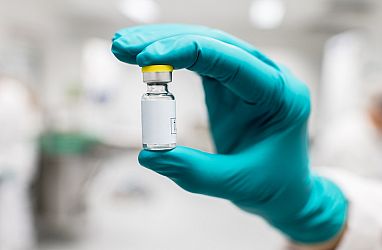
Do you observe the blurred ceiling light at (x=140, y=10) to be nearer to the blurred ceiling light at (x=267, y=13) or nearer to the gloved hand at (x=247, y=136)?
the blurred ceiling light at (x=267, y=13)

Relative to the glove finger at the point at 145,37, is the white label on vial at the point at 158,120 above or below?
below

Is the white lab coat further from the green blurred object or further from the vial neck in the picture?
the green blurred object

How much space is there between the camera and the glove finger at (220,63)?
57 centimetres

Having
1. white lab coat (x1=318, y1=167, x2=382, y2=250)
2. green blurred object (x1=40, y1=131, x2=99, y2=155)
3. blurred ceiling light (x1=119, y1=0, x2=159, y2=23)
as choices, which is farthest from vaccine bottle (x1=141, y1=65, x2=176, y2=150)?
blurred ceiling light (x1=119, y1=0, x2=159, y2=23)

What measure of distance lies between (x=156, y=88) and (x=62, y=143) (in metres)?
2.48

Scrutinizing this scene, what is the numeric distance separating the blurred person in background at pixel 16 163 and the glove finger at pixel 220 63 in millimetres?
1821

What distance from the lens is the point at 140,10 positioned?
18.9 ft

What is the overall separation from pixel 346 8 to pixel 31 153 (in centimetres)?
443

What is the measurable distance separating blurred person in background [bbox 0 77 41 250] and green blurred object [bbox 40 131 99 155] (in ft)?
0.60

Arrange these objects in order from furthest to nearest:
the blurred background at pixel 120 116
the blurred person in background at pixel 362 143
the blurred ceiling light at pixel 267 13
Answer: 1. the blurred ceiling light at pixel 267 13
2. the blurred background at pixel 120 116
3. the blurred person in background at pixel 362 143

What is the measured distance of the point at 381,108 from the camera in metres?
2.07

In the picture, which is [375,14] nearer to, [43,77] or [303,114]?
[43,77]

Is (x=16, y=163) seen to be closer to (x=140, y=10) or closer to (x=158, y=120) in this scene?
(x=158, y=120)

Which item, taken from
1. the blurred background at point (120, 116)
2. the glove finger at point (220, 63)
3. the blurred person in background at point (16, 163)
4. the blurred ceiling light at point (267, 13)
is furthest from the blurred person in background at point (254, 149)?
the blurred ceiling light at point (267, 13)
